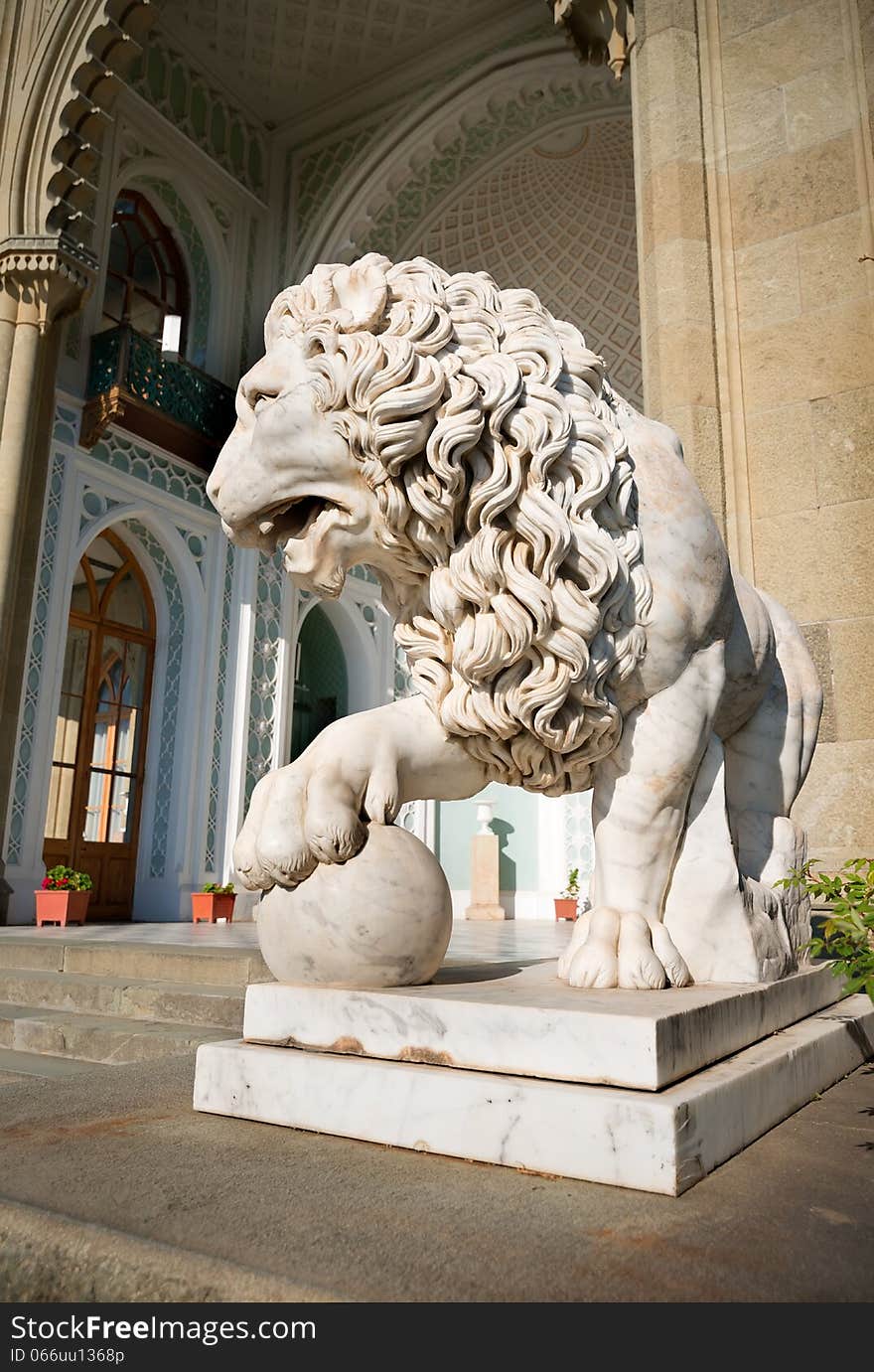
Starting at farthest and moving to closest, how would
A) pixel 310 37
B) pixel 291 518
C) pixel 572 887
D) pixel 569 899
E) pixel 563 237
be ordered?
pixel 563 237
pixel 572 887
pixel 569 899
pixel 310 37
pixel 291 518

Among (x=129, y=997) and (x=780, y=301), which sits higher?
(x=780, y=301)

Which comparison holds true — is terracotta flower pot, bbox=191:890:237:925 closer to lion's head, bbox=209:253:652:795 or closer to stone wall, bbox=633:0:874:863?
stone wall, bbox=633:0:874:863

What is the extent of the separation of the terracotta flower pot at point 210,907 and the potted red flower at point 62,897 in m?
1.38

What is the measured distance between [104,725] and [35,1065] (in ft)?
23.6

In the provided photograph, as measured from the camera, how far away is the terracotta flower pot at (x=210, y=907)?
26.3 feet

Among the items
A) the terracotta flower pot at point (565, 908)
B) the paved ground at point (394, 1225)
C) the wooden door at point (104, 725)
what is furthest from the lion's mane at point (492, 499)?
the terracotta flower pot at point (565, 908)

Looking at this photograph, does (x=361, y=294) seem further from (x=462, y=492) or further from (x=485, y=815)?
(x=485, y=815)

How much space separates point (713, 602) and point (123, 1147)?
1003mm

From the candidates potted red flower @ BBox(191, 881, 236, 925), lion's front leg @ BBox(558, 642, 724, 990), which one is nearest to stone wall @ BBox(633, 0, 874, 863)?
lion's front leg @ BBox(558, 642, 724, 990)

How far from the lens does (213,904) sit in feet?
26.4

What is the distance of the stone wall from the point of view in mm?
2758

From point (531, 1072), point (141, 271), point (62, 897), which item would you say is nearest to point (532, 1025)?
point (531, 1072)

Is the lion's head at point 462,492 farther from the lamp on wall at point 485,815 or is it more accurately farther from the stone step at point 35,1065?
the lamp on wall at point 485,815

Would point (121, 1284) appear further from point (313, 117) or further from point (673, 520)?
point (313, 117)
